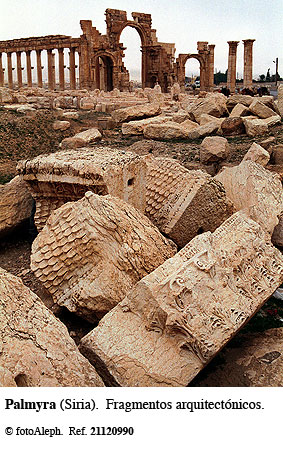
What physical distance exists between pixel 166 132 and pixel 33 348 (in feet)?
30.3

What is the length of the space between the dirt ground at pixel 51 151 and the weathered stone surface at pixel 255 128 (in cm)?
A: 19

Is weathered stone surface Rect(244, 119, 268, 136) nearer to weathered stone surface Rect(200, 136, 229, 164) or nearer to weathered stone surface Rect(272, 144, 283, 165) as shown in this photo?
weathered stone surface Rect(200, 136, 229, 164)

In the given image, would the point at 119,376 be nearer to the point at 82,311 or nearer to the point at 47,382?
the point at 47,382

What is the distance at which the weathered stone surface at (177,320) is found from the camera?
2.62 m

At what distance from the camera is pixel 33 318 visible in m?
2.56

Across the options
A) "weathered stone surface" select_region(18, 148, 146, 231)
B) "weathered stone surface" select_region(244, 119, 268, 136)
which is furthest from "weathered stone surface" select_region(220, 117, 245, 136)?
"weathered stone surface" select_region(18, 148, 146, 231)

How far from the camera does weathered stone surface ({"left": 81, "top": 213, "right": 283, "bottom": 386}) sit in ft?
8.60

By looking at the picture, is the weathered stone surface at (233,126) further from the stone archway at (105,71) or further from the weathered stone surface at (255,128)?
the stone archway at (105,71)

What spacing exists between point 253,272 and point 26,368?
1.64 metres

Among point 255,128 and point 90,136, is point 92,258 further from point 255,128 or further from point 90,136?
point 255,128

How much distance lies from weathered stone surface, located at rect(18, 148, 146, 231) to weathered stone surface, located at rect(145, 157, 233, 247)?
195 mm

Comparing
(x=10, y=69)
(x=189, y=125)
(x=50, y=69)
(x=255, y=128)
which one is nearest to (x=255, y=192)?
(x=255, y=128)

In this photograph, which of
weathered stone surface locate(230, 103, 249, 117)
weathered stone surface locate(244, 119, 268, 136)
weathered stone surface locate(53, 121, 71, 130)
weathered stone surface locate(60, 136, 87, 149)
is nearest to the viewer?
weathered stone surface locate(60, 136, 87, 149)

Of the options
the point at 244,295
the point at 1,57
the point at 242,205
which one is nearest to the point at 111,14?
the point at 1,57
